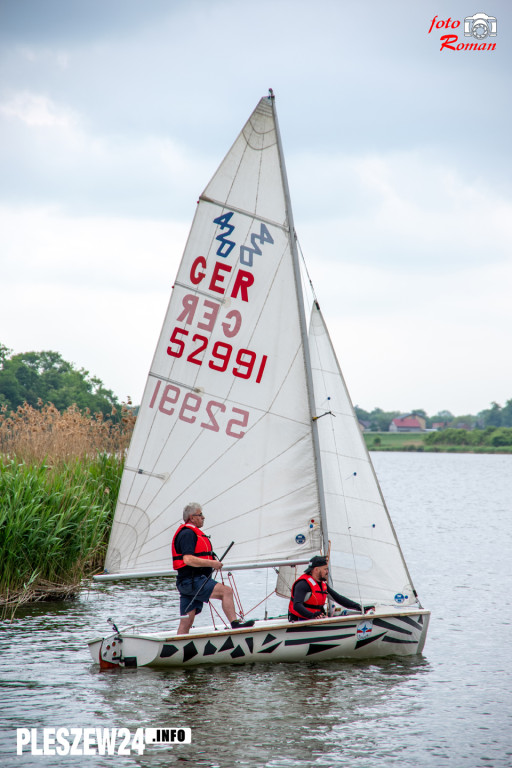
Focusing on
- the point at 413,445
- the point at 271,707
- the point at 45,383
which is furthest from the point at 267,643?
the point at 413,445

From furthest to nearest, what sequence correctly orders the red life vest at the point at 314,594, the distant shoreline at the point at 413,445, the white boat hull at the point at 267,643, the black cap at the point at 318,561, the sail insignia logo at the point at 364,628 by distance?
the distant shoreline at the point at 413,445 → the sail insignia logo at the point at 364,628 → the red life vest at the point at 314,594 → the black cap at the point at 318,561 → the white boat hull at the point at 267,643

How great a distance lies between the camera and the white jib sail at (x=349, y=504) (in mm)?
12742

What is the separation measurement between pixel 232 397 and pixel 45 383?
245ft

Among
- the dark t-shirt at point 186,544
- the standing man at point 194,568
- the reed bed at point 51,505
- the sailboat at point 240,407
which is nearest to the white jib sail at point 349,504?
the sailboat at point 240,407

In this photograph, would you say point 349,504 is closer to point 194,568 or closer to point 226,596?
point 226,596

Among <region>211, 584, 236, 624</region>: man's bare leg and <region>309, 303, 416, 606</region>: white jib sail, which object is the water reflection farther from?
<region>309, 303, 416, 606</region>: white jib sail

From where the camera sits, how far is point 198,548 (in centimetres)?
1185

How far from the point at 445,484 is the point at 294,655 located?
212 feet

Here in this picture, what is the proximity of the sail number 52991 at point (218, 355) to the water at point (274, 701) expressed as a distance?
4.08 m

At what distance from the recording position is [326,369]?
1318cm

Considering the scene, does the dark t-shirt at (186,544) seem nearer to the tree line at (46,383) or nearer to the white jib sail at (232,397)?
the white jib sail at (232,397)

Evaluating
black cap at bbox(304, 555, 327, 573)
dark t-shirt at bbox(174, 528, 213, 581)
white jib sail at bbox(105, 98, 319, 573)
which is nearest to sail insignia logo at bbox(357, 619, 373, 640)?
black cap at bbox(304, 555, 327, 573)

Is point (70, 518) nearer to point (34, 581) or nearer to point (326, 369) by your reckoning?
point (34, 581)

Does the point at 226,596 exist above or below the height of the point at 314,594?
below
